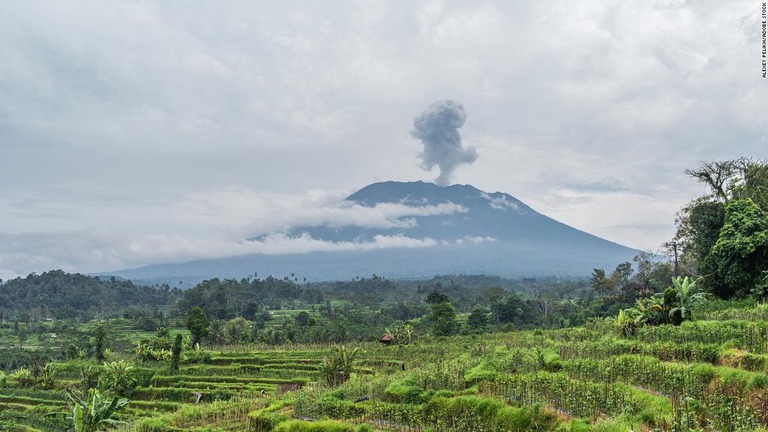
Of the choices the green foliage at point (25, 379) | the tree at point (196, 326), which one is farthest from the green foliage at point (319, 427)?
the green foliage at point (25, 379)

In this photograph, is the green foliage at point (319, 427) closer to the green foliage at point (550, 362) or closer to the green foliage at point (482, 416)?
the green foliage at point (482, 416)

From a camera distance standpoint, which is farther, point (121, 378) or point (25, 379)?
point (25, 379)

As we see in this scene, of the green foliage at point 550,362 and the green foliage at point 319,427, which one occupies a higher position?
the green foliage at point 550,362

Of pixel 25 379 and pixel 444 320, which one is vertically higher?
pixel 444 320

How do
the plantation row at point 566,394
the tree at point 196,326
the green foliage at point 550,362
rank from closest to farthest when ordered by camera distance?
the plantation row at point 566,394 → the green foliage at point 550,362 → the tree at point 196,326

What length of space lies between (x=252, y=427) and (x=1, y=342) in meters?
65.6

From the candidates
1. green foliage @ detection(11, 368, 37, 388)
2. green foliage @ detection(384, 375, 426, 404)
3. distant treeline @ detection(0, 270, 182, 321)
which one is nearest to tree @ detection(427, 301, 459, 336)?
green foliage @ detection(384, 375, 426, 404)

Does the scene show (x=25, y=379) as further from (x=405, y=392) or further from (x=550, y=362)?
(x=550, y=362)

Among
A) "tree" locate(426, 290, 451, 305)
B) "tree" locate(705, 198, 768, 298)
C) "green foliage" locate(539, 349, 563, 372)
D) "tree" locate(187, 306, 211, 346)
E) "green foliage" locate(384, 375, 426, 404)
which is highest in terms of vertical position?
"tree" locate(705, 198, 768, 298)

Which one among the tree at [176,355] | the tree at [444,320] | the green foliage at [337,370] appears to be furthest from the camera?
the tree at [444,320]

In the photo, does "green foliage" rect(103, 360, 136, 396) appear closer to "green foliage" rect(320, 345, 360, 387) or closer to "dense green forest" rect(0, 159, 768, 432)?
"dense green forest" rect(0, 159, 768, 432)

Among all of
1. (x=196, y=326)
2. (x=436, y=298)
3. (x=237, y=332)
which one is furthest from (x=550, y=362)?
(x=237, y=332)

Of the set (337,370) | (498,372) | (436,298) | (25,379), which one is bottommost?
(25,379)

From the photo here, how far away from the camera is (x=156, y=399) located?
105 ft
